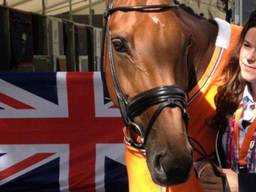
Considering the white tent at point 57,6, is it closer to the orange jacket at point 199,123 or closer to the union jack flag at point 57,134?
the union jack flag at point 57,134

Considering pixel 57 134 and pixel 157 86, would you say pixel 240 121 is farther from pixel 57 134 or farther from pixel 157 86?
pixel 57 134

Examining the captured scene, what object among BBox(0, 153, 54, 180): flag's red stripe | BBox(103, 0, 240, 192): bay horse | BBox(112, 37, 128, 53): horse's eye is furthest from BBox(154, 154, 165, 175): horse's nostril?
BBox(0, 153, 54, 180): flag's red stripe

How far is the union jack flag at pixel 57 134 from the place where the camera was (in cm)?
524

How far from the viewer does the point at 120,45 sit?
235 centimetres

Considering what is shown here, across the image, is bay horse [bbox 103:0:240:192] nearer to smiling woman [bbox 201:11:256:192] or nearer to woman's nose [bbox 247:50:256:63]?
smiling woman [bbox 201:11:256:192]

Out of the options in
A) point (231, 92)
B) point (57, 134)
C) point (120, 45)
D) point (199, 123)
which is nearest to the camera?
point (120, 45)

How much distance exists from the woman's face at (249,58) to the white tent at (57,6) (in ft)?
20.7

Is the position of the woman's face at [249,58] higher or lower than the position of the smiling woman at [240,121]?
higher

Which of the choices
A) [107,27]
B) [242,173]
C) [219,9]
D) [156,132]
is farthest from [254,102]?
[219,9]

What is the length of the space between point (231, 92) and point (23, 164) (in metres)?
3.21

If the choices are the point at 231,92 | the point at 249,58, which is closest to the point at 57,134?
the point at 231,92

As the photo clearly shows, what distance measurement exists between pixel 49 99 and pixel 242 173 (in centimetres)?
315

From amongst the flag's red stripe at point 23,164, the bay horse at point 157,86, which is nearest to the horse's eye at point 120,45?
the bay horse at point 157,86

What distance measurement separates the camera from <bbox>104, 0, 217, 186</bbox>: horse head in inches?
84.8
